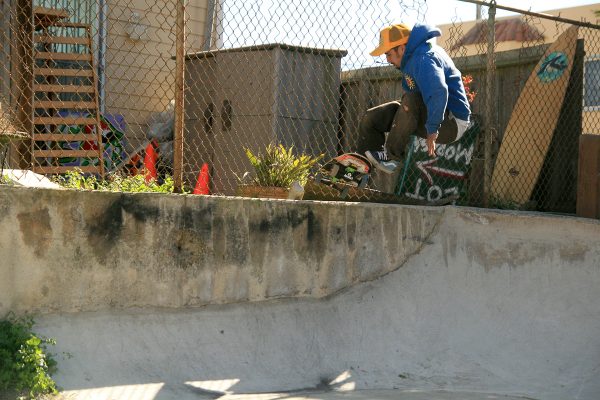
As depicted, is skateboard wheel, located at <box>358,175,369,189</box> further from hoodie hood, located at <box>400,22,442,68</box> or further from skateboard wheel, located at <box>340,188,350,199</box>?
hoodie hood, located at <box>400,22,442,68</box>

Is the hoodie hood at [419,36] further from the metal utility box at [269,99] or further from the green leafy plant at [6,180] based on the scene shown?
the green leafy plant at [6,180]

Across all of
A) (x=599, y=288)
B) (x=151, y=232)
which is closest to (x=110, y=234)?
(x=151, y=232)

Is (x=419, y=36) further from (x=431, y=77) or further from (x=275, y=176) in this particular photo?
(x=275, y=176)

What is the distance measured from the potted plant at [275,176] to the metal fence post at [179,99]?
21.0 inches

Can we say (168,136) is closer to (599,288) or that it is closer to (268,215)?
(268,215)

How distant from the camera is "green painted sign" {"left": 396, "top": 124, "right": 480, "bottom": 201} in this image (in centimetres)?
759

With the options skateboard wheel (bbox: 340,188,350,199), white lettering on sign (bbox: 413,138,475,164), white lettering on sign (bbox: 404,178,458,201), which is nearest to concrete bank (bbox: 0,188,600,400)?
skateboard wheel (bbox: 340,188,350,199)

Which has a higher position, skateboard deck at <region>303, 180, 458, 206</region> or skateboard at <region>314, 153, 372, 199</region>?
skateboard at <region>314, 153, 372, 199</region>

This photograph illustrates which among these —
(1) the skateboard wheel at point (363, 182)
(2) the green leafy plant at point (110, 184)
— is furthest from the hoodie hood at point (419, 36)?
(2) the green leafy plant at point (110, 184)

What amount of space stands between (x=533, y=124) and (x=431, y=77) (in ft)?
6.75

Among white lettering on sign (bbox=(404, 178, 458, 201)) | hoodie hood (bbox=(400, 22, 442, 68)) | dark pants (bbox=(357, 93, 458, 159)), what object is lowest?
white lettering on sign (bbox=(404, 178, 458, 201))

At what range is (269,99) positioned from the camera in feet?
28.3

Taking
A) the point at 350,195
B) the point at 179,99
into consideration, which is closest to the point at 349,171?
the point at 350,195

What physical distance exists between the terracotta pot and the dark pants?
3.35 ft
